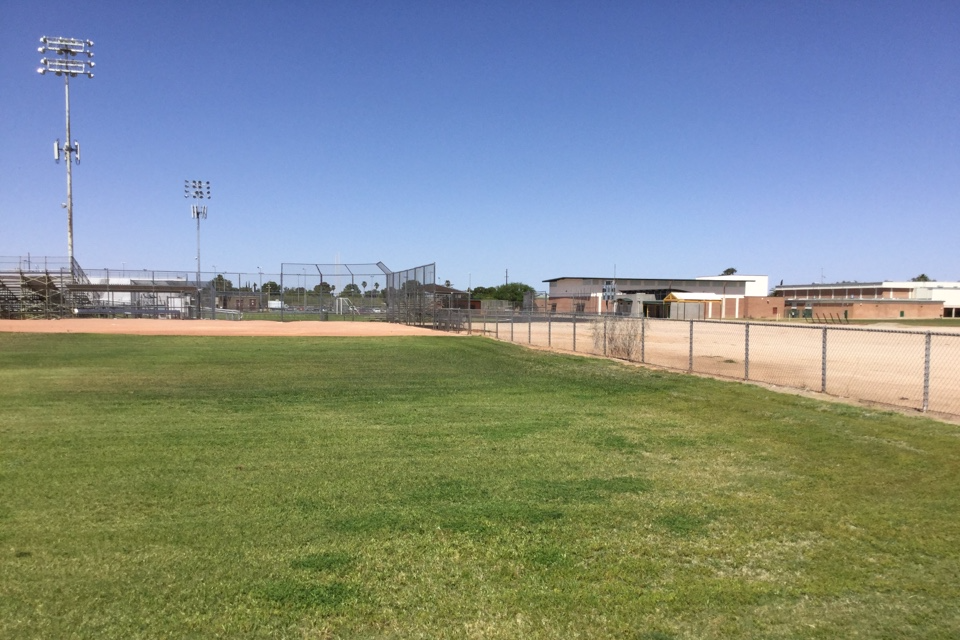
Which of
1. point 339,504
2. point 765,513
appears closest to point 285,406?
point 339,504

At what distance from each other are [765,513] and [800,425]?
13.8 ft

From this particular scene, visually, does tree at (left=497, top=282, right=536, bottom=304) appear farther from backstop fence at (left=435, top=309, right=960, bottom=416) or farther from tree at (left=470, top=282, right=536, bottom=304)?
backstop fence at (left=435, top=309, right=960, bottom=416)

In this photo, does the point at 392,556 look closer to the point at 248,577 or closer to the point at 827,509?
the point at 248,577

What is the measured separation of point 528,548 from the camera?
4523mm

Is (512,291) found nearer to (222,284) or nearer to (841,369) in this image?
(222,284)

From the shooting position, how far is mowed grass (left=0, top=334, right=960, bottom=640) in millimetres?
3605

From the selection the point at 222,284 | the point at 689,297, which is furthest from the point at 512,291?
the point at 222,284

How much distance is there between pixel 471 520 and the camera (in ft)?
16.6

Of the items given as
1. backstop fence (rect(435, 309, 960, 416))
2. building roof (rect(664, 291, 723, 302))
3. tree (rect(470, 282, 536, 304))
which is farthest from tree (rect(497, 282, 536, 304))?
backstop fence (rect(435, 309, 960, 416))

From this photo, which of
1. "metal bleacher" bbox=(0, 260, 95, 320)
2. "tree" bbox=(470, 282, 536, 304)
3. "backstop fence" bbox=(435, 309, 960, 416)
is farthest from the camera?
"tree" bbox=(470, 282, 536, 304)

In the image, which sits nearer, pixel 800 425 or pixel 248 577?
pixel 248 577

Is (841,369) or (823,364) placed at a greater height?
(823,364)

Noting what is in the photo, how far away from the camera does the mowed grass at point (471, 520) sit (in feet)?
11.8

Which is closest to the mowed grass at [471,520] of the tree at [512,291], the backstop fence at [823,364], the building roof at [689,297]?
the backstop fence at [823,364]
